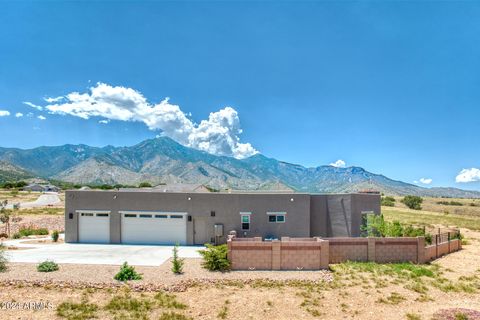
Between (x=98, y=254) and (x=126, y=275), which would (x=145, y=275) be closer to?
(x=126, y=275)

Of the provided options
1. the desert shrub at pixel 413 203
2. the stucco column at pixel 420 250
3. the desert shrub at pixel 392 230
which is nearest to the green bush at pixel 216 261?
the desert shrub at pixel 392 230

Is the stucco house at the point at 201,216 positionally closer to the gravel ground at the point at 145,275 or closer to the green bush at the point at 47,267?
the gravel ground at the point at 145,275

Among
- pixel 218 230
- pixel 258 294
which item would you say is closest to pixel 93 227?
pixel 218 230

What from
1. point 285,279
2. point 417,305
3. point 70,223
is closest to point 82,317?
point 285,279

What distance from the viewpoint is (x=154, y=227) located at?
20250mm

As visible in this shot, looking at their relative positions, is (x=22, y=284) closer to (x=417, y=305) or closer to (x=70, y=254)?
(x=70, y=254)

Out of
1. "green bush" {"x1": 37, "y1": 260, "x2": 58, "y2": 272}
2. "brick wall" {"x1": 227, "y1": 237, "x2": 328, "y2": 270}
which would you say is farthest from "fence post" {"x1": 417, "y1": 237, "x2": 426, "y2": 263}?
"green bush" {"x1": 37, "y1": 260, "x2": 58, "y2": 272}

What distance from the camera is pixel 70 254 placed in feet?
53.7

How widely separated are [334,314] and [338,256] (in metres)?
6.02

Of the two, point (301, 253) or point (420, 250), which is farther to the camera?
point (420, 250)

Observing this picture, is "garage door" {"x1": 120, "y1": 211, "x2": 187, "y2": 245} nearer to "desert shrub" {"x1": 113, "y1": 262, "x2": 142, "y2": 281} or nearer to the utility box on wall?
the utility box on wall

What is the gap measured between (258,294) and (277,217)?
9.28 m

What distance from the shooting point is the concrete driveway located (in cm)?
1479

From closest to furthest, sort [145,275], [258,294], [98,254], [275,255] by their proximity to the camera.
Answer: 1. [258,294]
2. [145,275]
3. [275,255]
4. [98,254]
